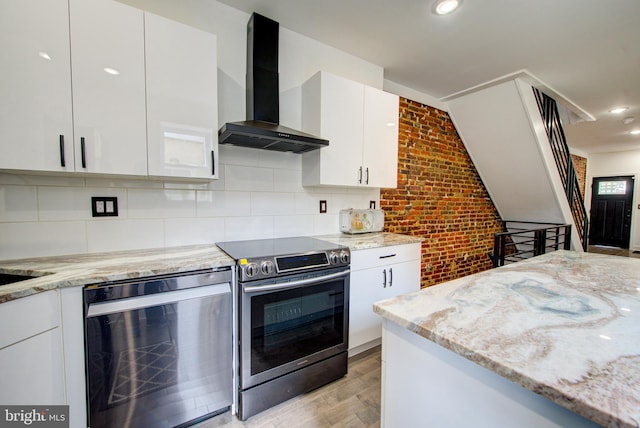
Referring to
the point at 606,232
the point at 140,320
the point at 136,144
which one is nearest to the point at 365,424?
the point at 140,320

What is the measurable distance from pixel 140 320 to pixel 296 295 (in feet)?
2.76

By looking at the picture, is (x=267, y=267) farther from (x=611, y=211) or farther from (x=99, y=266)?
(x=611, y=211)

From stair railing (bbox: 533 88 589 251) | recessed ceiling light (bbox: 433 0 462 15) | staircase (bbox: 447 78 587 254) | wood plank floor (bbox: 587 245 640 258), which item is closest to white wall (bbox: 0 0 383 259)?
recessed ceiling light (bbox: 433 0 462 15)

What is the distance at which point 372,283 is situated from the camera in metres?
2.21

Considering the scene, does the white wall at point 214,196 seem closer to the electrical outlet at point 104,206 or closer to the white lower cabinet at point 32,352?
the electrical outlet at point 104,206

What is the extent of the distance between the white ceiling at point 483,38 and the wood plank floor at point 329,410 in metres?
2.79

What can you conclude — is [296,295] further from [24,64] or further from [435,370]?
[24,64]

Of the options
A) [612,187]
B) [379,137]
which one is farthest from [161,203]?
[612,187]

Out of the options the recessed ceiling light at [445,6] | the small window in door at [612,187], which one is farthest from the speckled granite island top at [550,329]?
the small window in door at [612,187]

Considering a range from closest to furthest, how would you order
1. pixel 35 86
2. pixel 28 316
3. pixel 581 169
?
pixel 28 316 < pixel 35 86 < pixel 581 169

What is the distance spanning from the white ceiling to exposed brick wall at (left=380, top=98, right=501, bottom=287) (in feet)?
1.89

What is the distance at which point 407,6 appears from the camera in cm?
197

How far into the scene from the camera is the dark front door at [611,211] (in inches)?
276

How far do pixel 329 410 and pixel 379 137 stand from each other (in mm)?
2240
